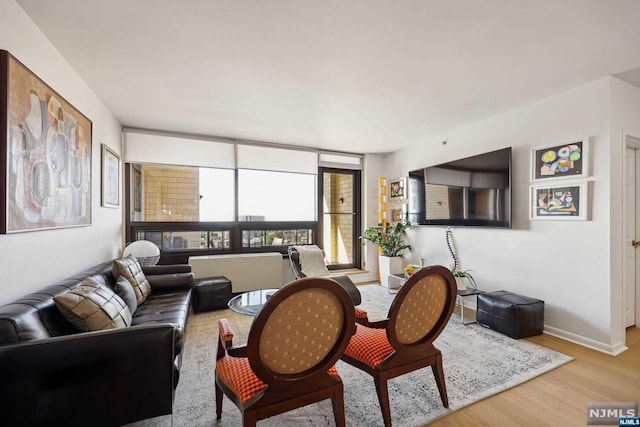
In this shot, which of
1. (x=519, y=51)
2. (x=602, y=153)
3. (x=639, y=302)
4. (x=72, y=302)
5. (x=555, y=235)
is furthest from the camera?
(x=639, y=302)

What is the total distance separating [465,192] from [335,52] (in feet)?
8.74

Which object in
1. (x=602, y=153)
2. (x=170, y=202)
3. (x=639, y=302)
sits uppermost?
(x=602, y=153)

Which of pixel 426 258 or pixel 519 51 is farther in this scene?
pixel 426 258

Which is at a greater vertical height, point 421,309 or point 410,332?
point 421,309

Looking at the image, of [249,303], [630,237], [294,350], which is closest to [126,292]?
[249,303]

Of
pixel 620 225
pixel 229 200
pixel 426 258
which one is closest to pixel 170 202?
pixel 229 200

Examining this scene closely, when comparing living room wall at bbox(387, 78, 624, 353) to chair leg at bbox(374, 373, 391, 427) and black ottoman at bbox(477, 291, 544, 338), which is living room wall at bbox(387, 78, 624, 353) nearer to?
black ottoman at bbox(477, 291, 544, 338)

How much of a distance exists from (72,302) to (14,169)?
32.2 inches

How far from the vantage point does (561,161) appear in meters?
2.90

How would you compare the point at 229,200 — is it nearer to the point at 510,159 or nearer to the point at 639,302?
the point at 510,159

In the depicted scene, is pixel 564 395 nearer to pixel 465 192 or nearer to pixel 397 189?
pixel 465 192

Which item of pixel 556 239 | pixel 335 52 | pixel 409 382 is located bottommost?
pixel 409 382

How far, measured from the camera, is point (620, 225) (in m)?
2.65

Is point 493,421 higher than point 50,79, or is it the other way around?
point 50,79
